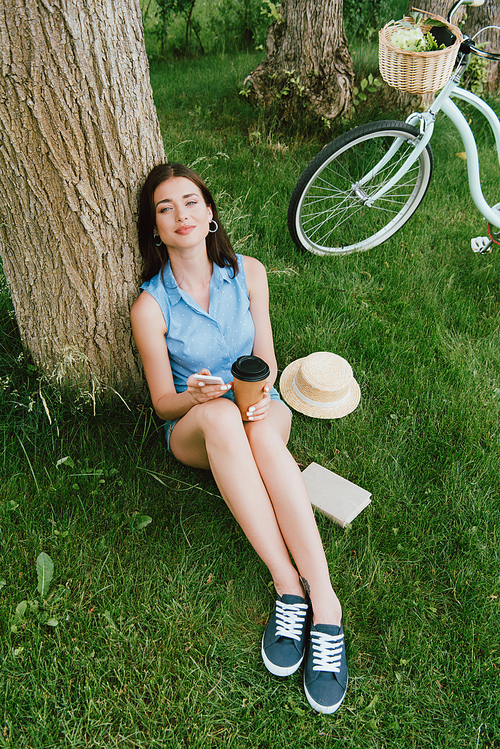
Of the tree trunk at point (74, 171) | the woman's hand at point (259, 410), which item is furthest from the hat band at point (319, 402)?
the tree trunk at point (74, 171)

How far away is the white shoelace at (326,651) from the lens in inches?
74.3

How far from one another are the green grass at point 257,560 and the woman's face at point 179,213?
0.87m

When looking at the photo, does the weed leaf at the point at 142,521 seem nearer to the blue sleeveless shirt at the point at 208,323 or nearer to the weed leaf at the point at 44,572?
the weed leaf at the point at 44,572

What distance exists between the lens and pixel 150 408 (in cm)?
263

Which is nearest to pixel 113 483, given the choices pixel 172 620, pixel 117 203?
pixel 172 620

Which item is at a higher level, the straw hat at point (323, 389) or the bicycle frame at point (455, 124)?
the bicycle frame at point (455, 124)

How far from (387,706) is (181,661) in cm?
72

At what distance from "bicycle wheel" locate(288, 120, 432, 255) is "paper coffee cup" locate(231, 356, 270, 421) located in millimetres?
1797

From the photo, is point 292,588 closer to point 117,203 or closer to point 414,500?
point 414,500

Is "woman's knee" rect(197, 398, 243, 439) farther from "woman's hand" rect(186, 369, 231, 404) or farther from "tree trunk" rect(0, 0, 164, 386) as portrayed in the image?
"tree trunk" rect(0, 0, 164, 386)

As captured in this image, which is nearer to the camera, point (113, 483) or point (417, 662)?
point (417, 662)

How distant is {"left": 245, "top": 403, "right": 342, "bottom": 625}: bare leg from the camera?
2.02 meters

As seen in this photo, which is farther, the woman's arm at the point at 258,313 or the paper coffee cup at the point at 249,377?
the woman's arm at the point at 258,313

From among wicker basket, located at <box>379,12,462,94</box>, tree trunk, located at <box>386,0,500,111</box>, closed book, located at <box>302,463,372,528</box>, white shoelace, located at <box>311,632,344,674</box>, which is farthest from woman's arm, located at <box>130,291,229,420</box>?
tree trunk, located at <box>386,0,500,111</box>
